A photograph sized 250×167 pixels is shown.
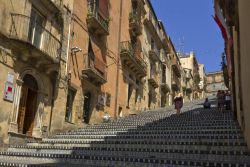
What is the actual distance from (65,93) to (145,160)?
8.64 m

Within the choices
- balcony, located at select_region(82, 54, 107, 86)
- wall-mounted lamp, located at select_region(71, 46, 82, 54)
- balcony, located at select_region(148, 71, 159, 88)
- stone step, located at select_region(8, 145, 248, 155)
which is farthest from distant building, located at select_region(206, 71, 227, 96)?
stone step, located at select_region(8, 145, 248, 155)

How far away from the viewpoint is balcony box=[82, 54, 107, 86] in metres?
18.3

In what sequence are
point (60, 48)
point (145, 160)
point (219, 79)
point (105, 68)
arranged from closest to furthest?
point (145, 160)
point (60, 48)
point (105, 68)
point (219, 79)

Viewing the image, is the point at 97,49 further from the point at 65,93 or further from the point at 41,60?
the point at 41,60

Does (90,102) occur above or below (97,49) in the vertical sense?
below

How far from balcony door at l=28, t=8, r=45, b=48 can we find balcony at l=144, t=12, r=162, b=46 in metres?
17.0

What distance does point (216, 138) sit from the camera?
33.9 feet

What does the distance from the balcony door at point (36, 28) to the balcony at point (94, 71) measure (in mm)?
4014

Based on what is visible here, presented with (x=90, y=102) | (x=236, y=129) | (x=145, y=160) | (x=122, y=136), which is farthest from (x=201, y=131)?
(x=90, y=102)

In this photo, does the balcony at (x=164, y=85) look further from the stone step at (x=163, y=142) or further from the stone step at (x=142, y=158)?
the stone step at (x=142, y=158)

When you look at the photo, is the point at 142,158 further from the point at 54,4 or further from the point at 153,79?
the point at 153,79

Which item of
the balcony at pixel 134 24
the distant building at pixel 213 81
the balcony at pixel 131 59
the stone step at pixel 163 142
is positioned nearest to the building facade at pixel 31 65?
the stone step at pixel 163 142

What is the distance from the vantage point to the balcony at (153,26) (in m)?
31.3

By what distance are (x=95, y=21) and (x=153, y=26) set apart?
13.8 m
